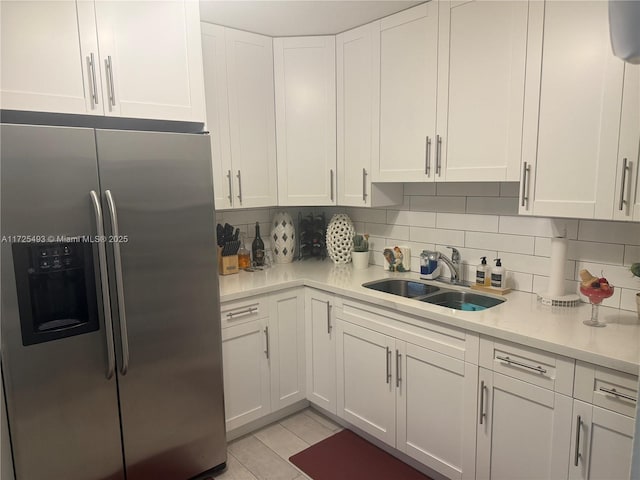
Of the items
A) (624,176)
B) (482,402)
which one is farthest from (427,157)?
(482,402)

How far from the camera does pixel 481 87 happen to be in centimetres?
199

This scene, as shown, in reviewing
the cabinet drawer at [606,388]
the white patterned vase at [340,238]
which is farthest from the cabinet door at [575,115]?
the white patterned vase at [340,238]

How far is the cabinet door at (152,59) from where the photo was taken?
5.96 ft

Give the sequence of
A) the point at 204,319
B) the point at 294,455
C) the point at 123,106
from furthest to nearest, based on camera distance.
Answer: the point at 294,455 → the point at 204,319 → the point at 123,106

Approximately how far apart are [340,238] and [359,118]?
80 centimetres

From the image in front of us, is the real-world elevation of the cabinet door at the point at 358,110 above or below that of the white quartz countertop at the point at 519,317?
above

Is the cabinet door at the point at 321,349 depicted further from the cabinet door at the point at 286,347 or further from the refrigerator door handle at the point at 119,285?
the refrigerator door handle at the point at 119,285

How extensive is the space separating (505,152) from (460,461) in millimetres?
1398

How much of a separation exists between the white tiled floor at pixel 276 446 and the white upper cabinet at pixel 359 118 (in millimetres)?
1380

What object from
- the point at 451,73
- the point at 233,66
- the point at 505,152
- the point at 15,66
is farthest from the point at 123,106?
the point at 505,152

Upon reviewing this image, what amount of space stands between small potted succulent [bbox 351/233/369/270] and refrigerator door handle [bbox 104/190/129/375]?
58.8 inches

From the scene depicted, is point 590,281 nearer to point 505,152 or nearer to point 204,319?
point 505,152

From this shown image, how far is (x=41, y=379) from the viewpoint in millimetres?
1600

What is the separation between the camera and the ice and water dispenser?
154 centimetres
